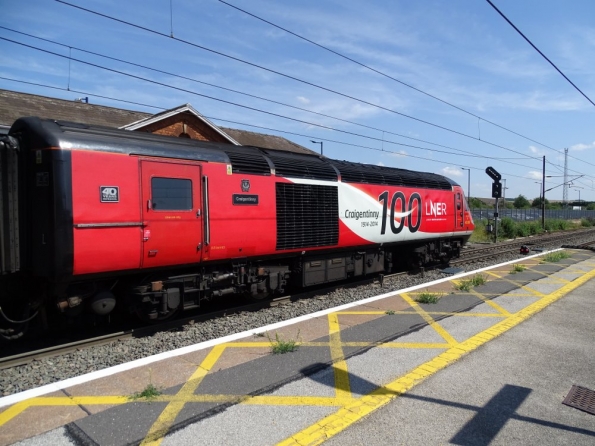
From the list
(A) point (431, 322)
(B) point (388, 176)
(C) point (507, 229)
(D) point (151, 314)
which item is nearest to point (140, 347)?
(D) point (151, 314)

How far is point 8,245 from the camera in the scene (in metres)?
5.67

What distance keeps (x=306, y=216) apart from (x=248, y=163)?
1.92 meters

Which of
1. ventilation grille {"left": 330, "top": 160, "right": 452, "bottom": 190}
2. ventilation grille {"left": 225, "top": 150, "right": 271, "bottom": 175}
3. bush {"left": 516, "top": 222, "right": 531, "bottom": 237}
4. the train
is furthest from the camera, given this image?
bush {"left": 516, "top": 222, "right": 531, "bottom": 237}

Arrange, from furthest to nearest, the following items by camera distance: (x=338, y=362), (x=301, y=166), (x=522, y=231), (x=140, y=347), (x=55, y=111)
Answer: (x=522, y=231)
(x=55, y=111)
(x=301, y=166)
(x=140, y=347)
(x=338, y=362)

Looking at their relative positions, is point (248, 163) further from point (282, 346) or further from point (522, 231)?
point (522, 231)

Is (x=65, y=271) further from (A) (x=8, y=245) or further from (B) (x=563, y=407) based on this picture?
(B) (x=563, y=407)

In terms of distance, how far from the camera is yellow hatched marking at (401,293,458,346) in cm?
632

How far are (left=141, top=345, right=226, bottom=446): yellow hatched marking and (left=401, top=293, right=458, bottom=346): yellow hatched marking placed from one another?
10.6ft

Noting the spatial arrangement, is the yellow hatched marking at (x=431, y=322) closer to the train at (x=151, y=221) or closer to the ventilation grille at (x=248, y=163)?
the train at (x=151, y=221)

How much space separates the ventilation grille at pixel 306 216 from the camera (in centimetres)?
880

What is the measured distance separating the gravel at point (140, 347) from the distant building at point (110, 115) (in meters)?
12.2

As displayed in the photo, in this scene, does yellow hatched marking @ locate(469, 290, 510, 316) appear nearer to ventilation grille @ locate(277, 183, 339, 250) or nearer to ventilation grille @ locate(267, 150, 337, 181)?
ventilation grille @ locate(277, 183, 339, 250)

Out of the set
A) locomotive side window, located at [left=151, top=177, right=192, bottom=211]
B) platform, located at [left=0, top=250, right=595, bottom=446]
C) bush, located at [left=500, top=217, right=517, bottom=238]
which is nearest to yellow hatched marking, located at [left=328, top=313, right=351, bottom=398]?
platform, located at [left=0, top=250, right=595, bottom=446]

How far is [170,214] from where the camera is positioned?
676 cm
